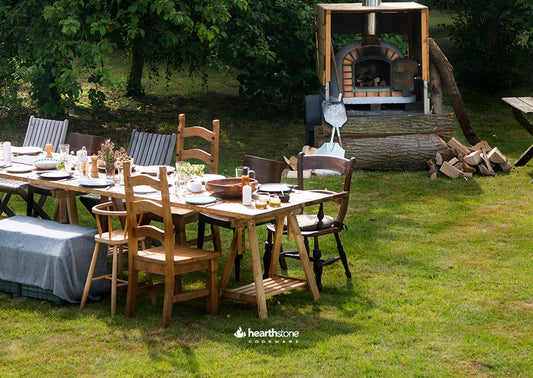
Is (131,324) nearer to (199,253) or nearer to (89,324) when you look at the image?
(89,324)

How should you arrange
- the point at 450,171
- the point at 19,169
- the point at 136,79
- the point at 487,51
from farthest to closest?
the point at 487,51 < the point at 136,79 < the point at 450,171 < the point at 19,169

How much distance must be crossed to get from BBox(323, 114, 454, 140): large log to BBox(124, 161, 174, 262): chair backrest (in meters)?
→ 5.32

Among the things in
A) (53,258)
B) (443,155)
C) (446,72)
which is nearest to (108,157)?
(53,258)

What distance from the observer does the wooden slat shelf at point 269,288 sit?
17.5ft

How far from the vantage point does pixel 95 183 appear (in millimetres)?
5887

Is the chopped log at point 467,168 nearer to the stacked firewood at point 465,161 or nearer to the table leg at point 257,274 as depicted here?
the stacked firewood at point 465,161

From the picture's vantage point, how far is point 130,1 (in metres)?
10.4

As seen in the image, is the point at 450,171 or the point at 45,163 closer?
the point at 45,163

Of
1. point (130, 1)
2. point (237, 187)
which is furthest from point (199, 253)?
point (130, 1)

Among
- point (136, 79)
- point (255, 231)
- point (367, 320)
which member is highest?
point (136, 79)

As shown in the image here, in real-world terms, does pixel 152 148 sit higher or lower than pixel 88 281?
higher

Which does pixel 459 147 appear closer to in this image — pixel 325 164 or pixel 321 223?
pixel 325 164

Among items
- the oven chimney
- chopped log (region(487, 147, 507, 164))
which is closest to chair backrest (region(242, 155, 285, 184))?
chopped log (region(487, 147, 507, 164))

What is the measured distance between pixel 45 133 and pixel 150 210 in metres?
3.71
